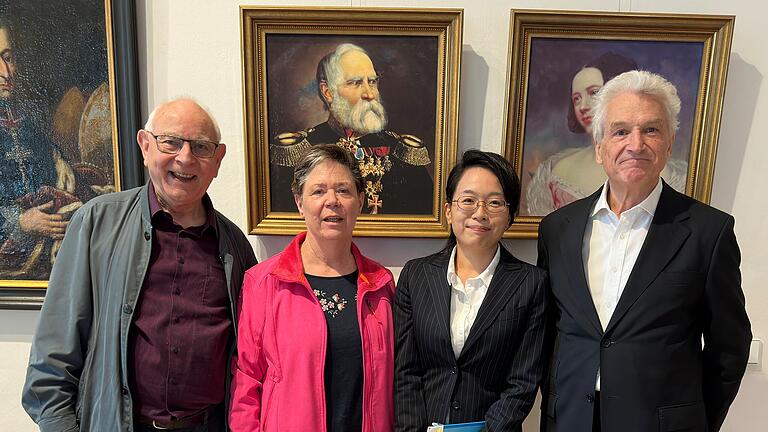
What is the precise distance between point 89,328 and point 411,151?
1291mm

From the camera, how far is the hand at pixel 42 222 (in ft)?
6.00

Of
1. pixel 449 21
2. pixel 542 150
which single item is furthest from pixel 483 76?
pixel 542 150

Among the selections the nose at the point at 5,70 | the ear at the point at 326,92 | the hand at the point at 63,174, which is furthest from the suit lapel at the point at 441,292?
the nose at the point at 5,70

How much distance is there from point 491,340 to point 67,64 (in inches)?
77.8

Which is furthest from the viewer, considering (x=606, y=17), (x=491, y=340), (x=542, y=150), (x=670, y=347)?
(x=542, y=150)

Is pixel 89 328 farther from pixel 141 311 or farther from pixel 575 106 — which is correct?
pixel 575 106

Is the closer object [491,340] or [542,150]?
[491,340]

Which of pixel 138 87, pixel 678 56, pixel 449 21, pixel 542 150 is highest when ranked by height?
pixel 449 21

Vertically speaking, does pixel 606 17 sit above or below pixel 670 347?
above

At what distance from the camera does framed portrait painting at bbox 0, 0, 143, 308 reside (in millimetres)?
1714

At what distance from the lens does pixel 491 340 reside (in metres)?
1.29

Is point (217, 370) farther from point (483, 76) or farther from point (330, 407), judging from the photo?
point (483, 76)

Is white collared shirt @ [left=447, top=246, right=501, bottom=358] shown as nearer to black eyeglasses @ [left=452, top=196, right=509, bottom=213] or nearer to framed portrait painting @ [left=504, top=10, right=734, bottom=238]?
black eyeglasses @ [left=452, top=196, right=509, bottom=213]

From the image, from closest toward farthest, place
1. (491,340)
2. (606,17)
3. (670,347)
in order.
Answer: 1. (670,347)
2. (491,340)
3. (606,17)
